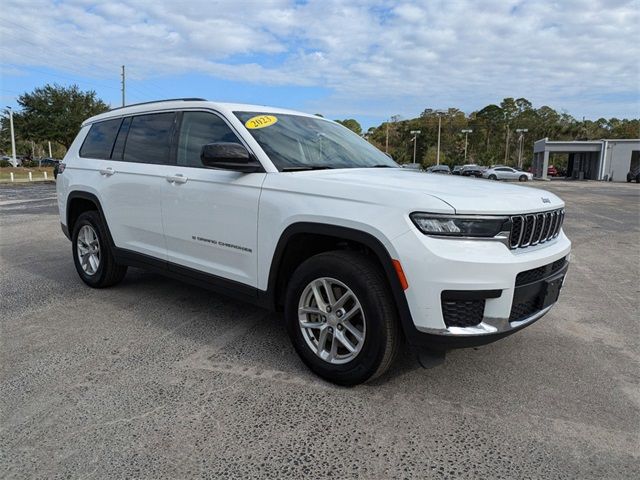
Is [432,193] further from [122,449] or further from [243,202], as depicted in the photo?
[122,449]

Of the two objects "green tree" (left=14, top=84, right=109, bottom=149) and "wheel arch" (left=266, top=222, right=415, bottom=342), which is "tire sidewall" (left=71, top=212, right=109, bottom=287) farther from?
"green tree" (left=14, top=84, right=109, bottom=149)

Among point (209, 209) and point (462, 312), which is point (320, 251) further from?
point (462, 312)

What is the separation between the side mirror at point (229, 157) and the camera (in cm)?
322

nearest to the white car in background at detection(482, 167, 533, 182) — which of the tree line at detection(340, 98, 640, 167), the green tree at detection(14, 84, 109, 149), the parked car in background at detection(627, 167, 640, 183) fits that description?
the parked car in background at detection(627, 167, 640, 183)

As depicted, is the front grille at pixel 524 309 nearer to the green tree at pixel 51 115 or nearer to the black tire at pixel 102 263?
the black tire at pixel 102 263

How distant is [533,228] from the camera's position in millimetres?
2936

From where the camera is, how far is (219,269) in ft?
12.2

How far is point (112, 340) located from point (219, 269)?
104 cm

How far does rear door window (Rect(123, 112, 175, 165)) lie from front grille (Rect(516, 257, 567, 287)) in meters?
2.95

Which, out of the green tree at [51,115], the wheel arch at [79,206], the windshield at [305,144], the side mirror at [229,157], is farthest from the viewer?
the green tree at [51,115]

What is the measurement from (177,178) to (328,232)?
162 centimetres

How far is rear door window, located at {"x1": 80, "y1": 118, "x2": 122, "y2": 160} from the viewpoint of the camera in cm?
492

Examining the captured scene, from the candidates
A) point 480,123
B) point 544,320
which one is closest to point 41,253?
point 544,320

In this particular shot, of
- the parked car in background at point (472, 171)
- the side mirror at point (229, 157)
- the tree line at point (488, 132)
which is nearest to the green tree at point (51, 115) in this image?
the tree line at point (488, 132)
